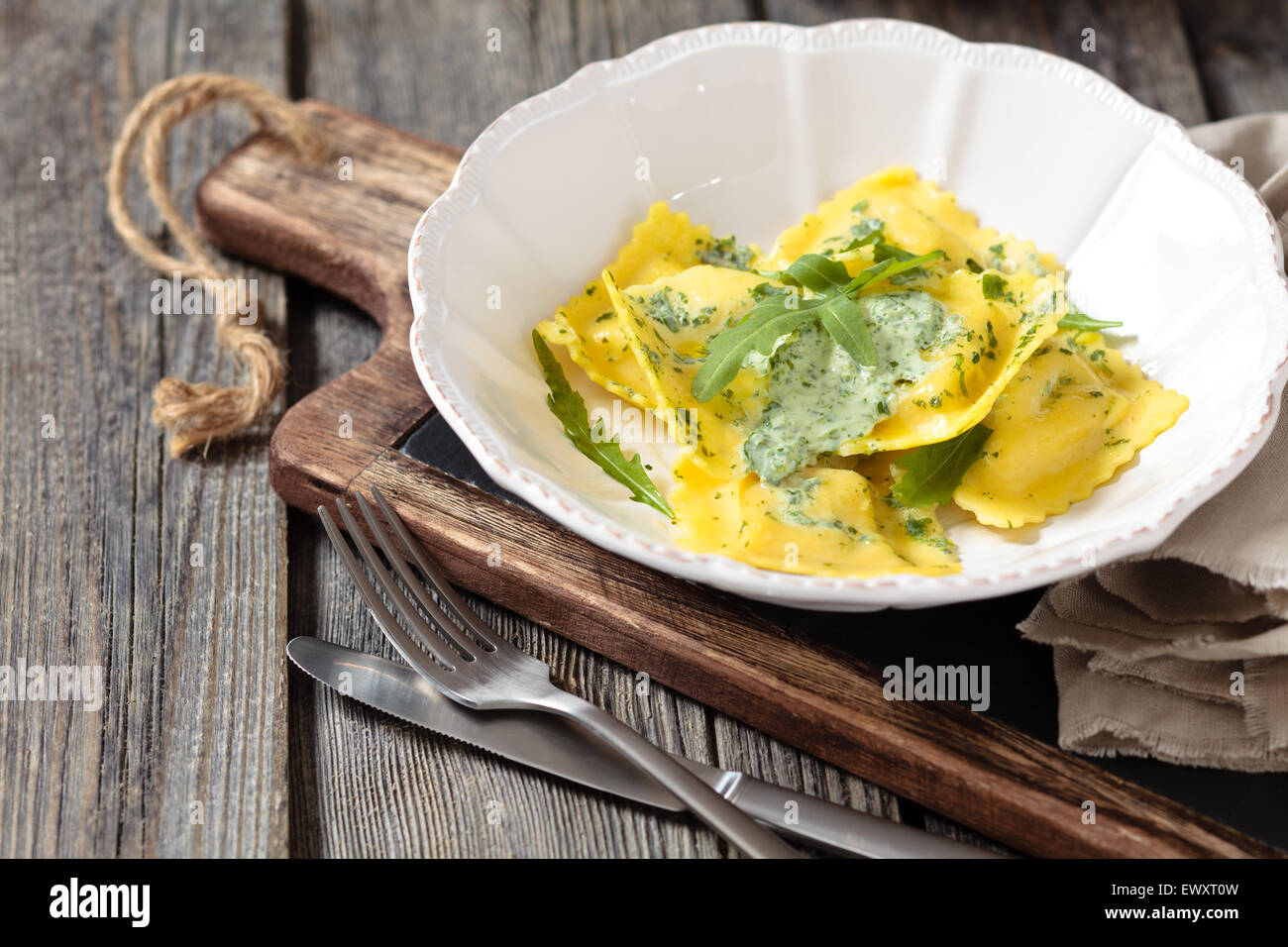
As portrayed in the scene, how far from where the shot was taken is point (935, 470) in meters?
3.35

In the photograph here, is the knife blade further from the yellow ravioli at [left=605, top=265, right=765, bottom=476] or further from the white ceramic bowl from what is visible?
the yellow ravioli at [left=605, top=265, right=765, bottom=476]

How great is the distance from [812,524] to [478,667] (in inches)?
37.6

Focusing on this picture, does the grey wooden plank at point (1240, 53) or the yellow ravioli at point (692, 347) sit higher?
the grey wooden plank at point (1240, 53)

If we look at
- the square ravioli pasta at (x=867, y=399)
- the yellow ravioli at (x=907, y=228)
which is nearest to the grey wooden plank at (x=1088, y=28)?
the yellow ravioli at (x=907, y=228)

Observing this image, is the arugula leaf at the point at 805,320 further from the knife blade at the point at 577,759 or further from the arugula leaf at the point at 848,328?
the knife blade at the point at 577,759

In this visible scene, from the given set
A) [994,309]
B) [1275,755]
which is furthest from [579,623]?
[1275,755]

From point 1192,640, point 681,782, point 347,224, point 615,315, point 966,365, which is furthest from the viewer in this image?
point 347,224

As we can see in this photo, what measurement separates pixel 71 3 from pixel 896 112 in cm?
409

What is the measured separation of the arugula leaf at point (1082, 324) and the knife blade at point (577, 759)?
160cm

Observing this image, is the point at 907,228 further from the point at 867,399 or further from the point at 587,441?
the point at 587,441

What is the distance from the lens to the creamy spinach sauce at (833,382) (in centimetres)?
335

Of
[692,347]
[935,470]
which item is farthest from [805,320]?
[935,470]

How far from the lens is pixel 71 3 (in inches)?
232
